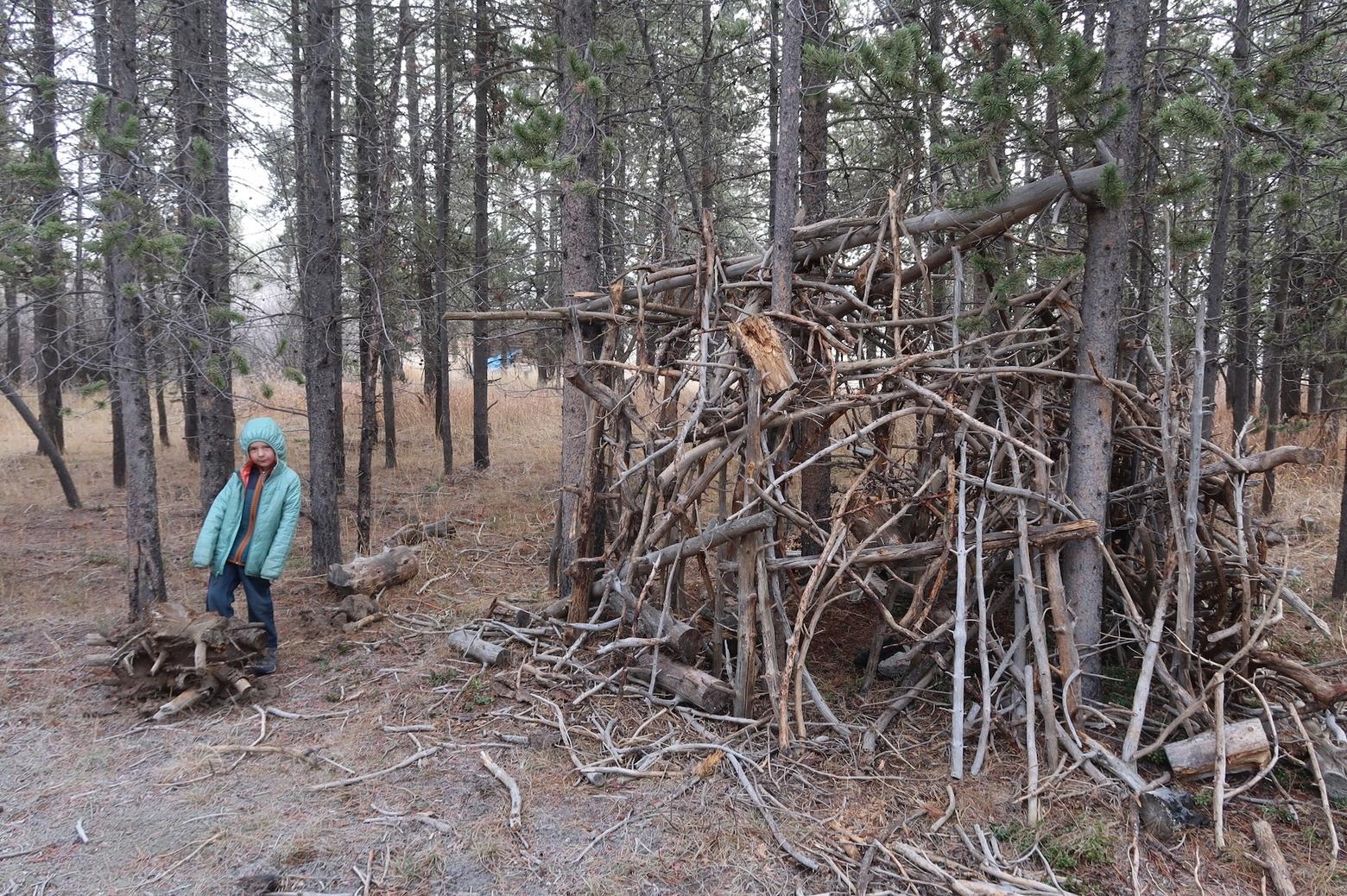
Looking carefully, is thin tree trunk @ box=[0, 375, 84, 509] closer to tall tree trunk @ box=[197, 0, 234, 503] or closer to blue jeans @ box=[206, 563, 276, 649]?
tall tree trunk @ box=[197, 0, 234, 503]

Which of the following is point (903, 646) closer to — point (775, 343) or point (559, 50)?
point (775, 343)

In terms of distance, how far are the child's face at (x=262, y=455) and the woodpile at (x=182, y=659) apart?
1.05 m

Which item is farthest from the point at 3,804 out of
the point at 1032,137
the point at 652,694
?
the point at 1032,137

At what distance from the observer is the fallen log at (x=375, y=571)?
286 inches

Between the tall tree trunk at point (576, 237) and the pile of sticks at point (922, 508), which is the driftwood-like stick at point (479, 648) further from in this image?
the tall tree trunk at point (576, 237)

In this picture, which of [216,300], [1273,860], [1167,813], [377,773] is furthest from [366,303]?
[1273,860]

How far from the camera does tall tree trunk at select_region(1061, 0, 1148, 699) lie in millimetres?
4605

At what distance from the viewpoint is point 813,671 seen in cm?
568

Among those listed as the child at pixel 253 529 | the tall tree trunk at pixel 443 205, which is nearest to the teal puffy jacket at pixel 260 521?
the child at pixel 253 529

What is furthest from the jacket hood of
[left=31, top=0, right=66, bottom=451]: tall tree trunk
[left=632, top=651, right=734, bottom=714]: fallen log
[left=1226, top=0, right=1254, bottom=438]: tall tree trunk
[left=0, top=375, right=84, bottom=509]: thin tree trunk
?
[left=1226, top=0, right=1254, bottom=438]: tall tree trunk

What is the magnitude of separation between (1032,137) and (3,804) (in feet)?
20.4

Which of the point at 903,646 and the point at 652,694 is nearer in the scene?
the point at 652,694

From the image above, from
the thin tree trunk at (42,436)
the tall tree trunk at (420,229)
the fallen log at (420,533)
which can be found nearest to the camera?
the thin tree trunk at (42,436)

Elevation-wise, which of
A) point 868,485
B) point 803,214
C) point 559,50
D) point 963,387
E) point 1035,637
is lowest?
point 1035,637
